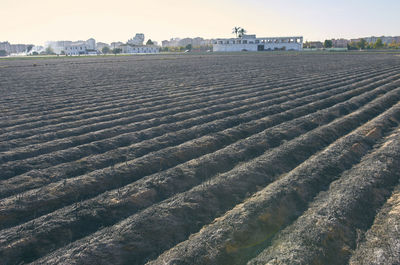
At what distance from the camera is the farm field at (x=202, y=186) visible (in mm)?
3825

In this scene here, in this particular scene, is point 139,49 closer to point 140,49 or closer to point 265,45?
point 140,49

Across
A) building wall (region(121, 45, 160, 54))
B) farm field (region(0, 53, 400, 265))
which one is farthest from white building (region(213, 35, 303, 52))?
farm field (region(0, 53, 400, 265))

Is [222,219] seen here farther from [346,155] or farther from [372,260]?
[346,155]

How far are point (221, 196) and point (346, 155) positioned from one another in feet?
10.6

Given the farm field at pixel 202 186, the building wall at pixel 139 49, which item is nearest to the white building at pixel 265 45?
the building wall at pixel 139 49

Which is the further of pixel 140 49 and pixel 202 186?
pixel 140 49

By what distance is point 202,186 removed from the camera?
208 inches

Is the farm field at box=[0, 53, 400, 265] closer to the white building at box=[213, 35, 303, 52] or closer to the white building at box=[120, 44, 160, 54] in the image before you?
the white building at box=[213, 35, 303, 52]

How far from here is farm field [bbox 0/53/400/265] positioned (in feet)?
12.6

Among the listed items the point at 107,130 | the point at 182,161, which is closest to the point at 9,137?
the point at 107,130

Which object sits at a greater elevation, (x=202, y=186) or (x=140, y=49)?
(x=140, y=49)

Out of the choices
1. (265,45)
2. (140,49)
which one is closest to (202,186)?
(265,45)

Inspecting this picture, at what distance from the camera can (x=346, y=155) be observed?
21.4ft

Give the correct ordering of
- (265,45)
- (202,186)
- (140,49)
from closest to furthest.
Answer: (202,186) < (265,45) < (140,49)
